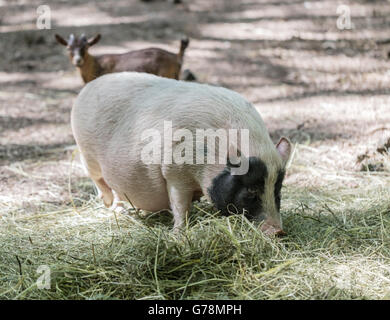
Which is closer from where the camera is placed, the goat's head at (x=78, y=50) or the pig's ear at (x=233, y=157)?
the pig's ear at (x=233, y=157)

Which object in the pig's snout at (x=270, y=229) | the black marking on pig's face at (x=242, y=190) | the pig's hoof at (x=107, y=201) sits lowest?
the pig's hoof at (x=107, y=201)

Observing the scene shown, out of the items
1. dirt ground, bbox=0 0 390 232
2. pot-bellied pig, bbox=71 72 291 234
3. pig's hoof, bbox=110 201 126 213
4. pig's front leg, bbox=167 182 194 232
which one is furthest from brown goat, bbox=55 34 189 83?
pig's front leg, bbox=167 182 194 232

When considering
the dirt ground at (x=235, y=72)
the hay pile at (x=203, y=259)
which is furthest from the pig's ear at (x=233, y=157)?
the dirt ground at (x=235, y=72)

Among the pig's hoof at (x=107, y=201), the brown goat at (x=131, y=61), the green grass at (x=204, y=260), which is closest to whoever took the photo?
the green grass at (x=204, y=260)

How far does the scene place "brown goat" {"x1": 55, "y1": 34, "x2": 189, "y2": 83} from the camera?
6.44m

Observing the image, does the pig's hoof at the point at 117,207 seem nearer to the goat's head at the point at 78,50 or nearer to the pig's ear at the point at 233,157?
the pig's ear at the point at 233,157

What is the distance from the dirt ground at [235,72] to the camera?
5.20 meters

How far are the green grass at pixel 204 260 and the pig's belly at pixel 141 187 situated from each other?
5.7 inches

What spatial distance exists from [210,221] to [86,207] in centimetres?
122

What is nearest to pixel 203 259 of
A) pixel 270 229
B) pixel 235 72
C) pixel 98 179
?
pixel 270 229

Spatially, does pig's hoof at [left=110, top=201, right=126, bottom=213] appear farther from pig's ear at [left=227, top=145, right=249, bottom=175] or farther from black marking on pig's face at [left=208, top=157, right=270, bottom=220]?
pig's ear at [left=227, top=145, right=249, bottom=175]

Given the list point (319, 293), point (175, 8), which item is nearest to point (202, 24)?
point (175, 8)

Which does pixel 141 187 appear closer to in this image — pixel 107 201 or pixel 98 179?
pixel 98 179

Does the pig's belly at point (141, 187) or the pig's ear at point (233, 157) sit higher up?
→ the pig's ear at point (233, 157)
